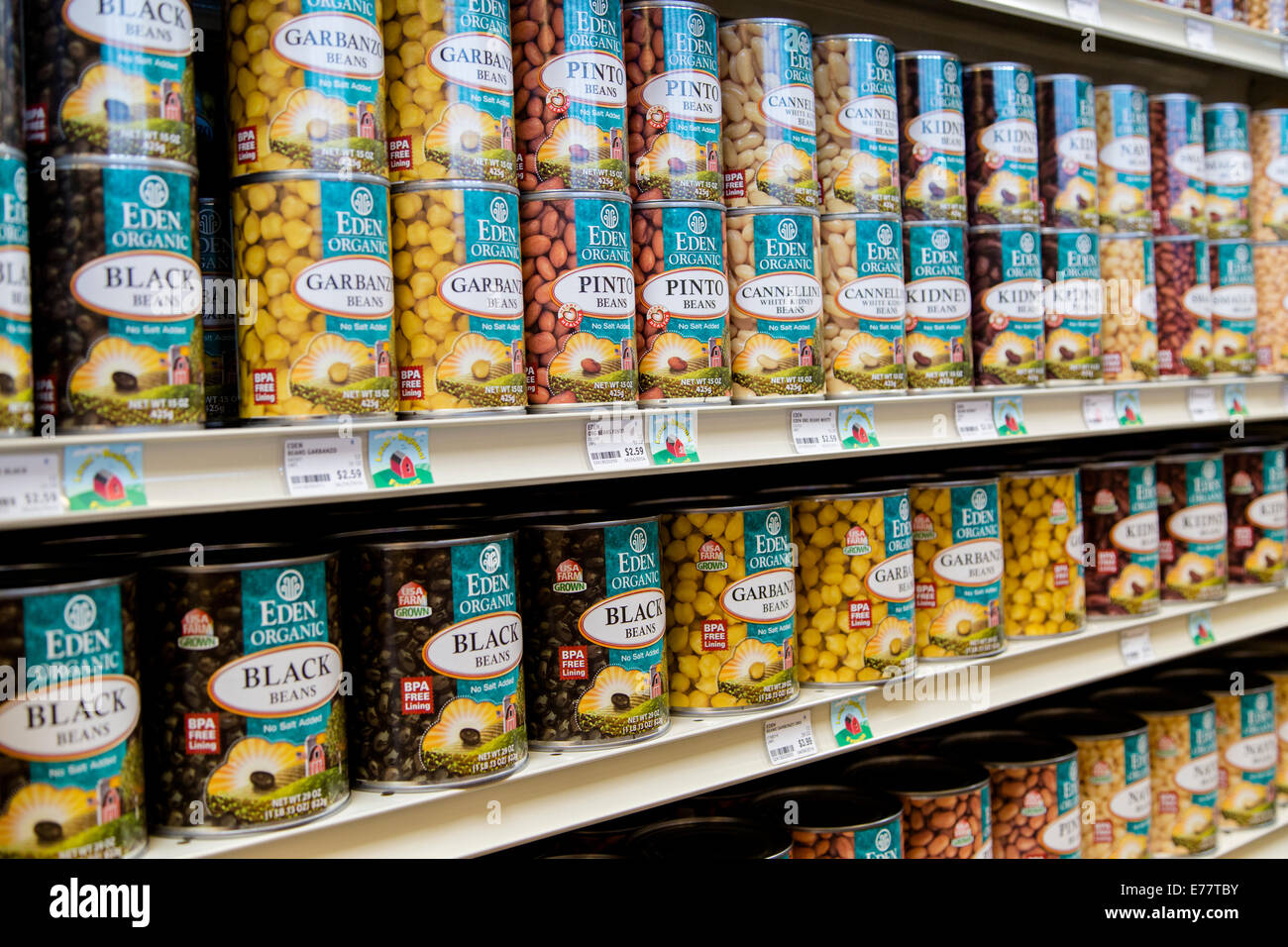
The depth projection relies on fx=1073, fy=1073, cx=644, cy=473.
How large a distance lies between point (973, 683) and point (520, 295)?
3.37ft

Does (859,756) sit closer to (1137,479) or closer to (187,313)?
(1137,479)

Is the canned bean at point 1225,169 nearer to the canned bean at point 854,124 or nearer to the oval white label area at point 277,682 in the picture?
the canned bean at point 854,124

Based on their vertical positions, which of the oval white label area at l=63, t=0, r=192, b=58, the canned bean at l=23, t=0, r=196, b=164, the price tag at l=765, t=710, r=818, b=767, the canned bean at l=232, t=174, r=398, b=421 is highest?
the oval white label area at l=63, t=0, r=192, b=58

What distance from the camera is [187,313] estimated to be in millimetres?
1079

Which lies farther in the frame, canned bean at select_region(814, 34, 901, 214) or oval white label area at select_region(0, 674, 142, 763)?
canned bean at select_region(814, 34, 901, 214)

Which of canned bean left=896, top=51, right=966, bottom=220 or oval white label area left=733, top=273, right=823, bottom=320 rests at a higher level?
canned bean left=896, top=51, right=966, bottom=220

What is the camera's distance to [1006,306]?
1.83m

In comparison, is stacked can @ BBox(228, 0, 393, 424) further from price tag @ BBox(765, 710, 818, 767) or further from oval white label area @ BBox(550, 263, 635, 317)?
price tag @ BBox(765, 710, 818, 767)

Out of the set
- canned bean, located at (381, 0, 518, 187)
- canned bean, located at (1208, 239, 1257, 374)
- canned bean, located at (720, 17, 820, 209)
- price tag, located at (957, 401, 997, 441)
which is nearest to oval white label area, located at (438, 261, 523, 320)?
canned bean, located at (381, 0, 518, 187)

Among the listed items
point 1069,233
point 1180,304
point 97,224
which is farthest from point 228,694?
point 1180,304

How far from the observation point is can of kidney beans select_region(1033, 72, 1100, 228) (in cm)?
193

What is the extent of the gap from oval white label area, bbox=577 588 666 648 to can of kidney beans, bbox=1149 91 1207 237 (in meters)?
1.43

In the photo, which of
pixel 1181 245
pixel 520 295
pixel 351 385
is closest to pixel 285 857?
pixel 351 385

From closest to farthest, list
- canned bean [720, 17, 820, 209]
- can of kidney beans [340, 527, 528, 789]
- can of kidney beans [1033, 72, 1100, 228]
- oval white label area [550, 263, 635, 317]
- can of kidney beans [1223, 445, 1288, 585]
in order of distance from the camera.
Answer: can of kidney beans [340, 527, 528, 789] < oval white label area [550, 263, 635, 317] < canned bean [720, 17, 820, 209] < can of kidney beans [1033, 72, 1100, 228] < can of kidney beans [1223, 445, 1288, 585]
